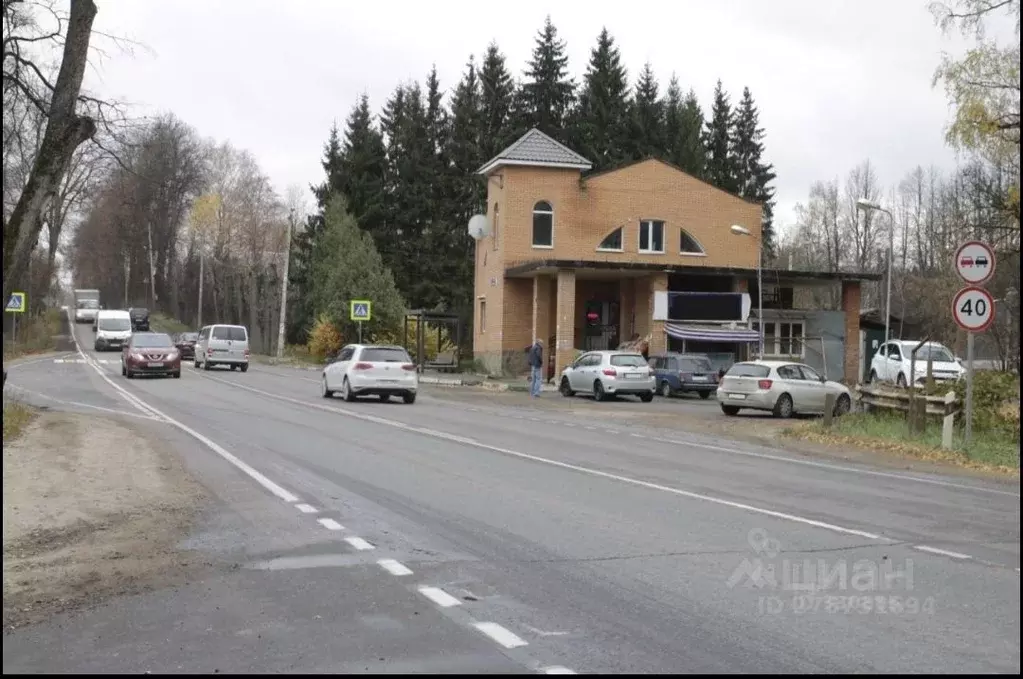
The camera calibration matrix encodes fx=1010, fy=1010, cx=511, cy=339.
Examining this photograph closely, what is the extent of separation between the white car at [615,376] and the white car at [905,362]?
8.15 metres

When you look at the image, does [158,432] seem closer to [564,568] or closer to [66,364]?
[564,568]

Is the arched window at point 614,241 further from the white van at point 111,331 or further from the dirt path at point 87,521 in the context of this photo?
the white van at point 111,331

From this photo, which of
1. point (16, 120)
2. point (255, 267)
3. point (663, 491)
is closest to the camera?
point (663, 491)

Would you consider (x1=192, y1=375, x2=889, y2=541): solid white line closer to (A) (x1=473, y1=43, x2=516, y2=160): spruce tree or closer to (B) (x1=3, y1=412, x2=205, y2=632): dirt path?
(B) (x1=3, y1=412, x2=205, y2=632): dirt path

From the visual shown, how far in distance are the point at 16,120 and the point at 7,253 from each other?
299cm

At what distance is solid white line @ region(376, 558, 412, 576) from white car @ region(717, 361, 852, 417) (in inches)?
Answer: 758

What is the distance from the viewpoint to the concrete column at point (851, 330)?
145ft

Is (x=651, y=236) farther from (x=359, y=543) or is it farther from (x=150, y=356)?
(x=359, y=543)

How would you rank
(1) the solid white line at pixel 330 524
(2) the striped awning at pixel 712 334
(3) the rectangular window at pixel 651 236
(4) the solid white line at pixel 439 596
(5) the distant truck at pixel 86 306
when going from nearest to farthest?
(4) the solid white line at pixel 439 596 → (1) the solid white line at pixel 330 524 → (2) the striped awning at pixel 712 334 → (3) the rectangular window at pixel 651 236 → (5) the distant truck at pixel 86 306

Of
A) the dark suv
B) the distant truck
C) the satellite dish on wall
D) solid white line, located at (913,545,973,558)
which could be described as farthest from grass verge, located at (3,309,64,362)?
solid white line, located at (913,545,973,558)

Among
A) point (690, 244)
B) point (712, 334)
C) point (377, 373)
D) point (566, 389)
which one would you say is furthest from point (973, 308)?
point (690, 244)

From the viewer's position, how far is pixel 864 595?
6977 mm

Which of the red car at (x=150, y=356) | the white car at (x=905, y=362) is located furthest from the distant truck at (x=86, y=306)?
the white car at (x=905, y=362)

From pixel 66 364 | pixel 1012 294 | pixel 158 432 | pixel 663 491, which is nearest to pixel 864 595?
pixel 663 491
